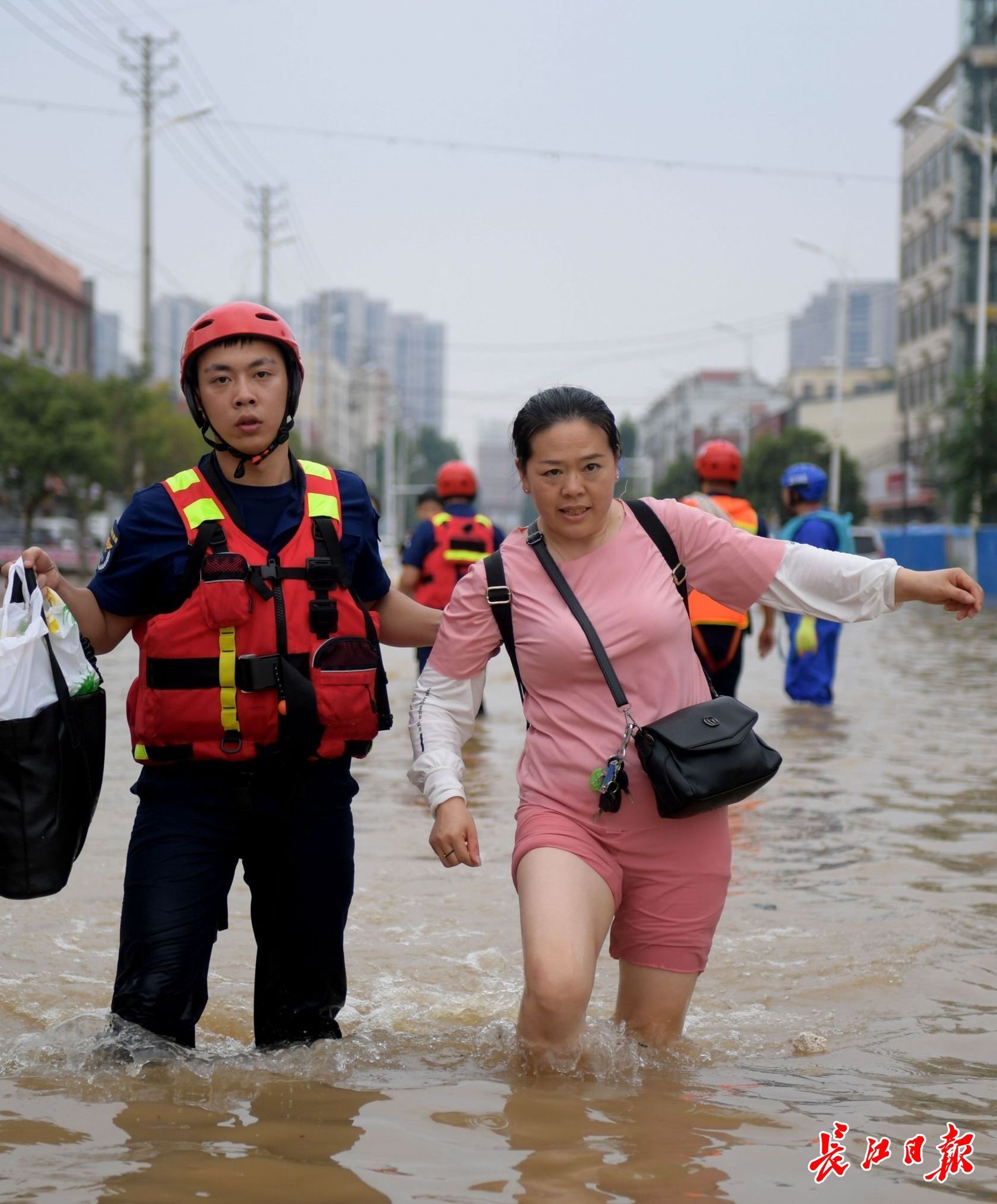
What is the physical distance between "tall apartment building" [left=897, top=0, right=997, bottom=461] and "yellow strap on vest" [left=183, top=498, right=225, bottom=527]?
184 feet

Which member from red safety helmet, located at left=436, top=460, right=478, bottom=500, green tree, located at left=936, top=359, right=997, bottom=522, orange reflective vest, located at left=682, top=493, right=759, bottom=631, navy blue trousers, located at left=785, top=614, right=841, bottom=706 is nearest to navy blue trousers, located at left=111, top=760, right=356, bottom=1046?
orange reflective vest, located at left=682, top=493, right=759, bottom=631

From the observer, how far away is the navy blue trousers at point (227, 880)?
393cm

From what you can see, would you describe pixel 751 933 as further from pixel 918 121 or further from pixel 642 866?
pixel 918 121

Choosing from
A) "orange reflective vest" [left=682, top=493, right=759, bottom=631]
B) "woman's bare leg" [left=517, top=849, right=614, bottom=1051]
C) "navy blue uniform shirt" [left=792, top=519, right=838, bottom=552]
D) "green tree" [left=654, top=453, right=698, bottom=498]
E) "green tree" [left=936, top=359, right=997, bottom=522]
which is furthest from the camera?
"green tree" [left=654, top=453, right=698, bottom=498]

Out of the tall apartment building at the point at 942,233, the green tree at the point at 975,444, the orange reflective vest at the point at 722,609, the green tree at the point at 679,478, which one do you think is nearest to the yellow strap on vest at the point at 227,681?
the orange reflective vest at the point at 722,609

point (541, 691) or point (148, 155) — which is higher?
point (148, 155)

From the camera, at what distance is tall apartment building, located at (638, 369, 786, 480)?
437 feet

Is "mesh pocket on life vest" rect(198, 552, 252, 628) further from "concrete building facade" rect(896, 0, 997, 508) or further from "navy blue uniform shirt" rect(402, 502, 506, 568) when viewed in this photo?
"concrete building facade" rect(896, 0, 997, 508)

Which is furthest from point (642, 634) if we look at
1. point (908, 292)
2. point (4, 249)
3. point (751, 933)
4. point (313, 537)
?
point (908, 292)

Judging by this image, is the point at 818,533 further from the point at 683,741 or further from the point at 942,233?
the point at 942,233

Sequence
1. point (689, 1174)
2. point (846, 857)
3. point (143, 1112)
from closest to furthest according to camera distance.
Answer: point (689, 1174) < point (143, 1112) < point (846, 857)

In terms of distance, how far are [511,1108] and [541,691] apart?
101 cm

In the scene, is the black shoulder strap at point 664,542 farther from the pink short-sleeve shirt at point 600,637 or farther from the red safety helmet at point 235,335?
the red safety helmet at point 235,335

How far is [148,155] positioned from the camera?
40.4 meters
